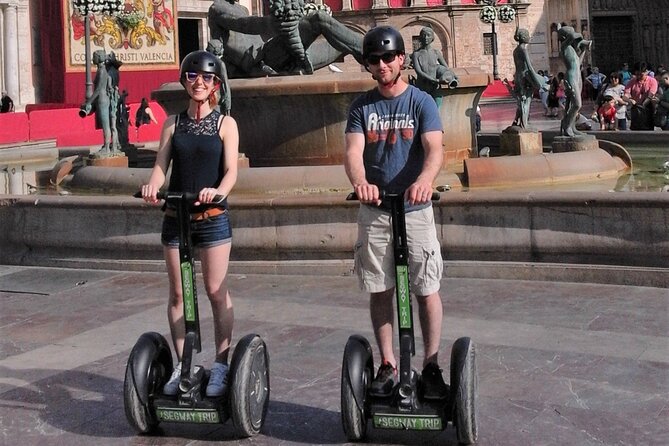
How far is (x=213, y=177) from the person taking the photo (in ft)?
14.3

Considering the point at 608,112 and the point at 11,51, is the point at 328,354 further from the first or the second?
the point at 11,51

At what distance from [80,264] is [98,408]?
417 centimetres

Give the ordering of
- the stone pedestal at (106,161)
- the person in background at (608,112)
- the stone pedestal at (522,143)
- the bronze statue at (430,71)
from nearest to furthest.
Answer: the bronze statue at (430,71)
the stone pedestal at (522,143)
the stone pedestal at (106,161)
the person in background at (608,112)

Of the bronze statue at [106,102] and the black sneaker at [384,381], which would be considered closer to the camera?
the black sneaker at [384,381]

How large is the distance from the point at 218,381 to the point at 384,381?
29.5 inches

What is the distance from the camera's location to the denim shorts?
14.2ft

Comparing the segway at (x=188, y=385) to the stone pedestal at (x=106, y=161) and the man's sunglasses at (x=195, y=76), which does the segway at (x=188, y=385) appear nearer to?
the man's sunglasses at (x=195, y=76)

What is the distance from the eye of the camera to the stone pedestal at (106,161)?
12836mm

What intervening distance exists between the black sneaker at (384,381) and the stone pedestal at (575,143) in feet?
26.8

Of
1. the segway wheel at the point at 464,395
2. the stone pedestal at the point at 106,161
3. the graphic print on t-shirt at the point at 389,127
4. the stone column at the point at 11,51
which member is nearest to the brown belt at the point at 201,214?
the graphic print on t-shirt at the point at 389,127

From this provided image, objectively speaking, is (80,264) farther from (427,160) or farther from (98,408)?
(427,160)

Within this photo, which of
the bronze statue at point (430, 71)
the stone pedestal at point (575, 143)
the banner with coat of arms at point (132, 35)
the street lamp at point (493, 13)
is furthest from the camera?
the street lamp at point (493, 13)

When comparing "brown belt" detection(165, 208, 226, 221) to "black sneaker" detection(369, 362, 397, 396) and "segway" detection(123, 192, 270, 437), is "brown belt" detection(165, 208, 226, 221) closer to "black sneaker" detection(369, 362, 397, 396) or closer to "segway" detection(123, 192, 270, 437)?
"segway" detection(123, 192, 270, 437)

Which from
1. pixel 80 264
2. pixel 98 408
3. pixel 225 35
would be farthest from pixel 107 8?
pixel 98 408
